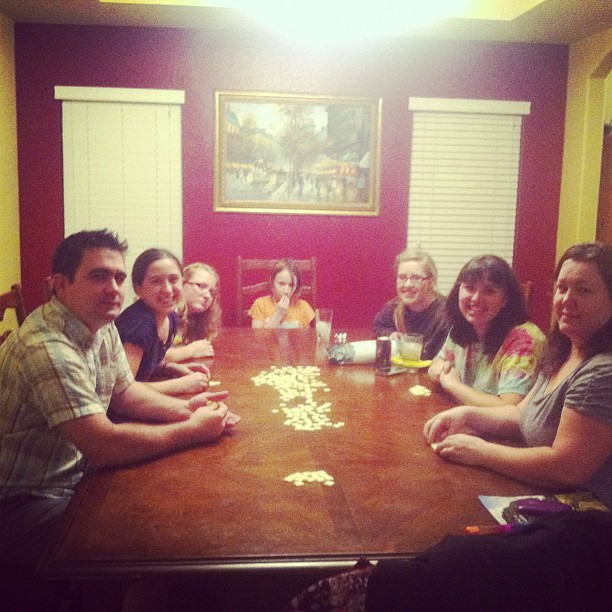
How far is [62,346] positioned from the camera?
1.58 meters

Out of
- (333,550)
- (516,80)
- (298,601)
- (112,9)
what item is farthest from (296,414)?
(516,80)

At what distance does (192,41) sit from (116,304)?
10.4ft

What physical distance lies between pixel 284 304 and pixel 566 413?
242 centimetres

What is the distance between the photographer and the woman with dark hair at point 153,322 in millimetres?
2283

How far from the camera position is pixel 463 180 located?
15.4 ft

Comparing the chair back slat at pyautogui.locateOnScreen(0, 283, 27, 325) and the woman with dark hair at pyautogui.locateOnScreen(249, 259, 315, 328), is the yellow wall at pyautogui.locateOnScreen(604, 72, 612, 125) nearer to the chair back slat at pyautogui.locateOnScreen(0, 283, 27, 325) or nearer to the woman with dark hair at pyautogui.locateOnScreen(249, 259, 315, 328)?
the woman with dark hair at pyautogui.locateOnScreen(249, 259, 315, 328)

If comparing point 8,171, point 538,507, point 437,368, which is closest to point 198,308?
point 437,368

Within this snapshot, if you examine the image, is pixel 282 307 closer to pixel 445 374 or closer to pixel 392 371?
pixel 392 371

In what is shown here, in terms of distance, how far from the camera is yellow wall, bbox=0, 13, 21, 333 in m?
4.06

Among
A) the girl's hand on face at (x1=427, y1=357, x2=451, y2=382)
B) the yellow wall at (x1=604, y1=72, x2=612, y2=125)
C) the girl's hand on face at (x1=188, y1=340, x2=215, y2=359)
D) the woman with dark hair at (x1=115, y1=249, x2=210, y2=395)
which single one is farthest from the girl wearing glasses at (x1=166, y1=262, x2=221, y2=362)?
the yellow wall at (x1=604, y1=72, x2=612, y2=125)

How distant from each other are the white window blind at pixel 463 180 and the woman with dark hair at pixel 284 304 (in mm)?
1270

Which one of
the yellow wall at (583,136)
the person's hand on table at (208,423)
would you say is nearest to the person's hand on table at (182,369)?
the person's hand on table at (208,423)

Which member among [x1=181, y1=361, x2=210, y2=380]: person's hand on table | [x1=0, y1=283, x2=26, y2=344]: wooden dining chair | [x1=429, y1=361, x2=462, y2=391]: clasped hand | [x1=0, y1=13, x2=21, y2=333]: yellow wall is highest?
[x1=0, y1=13, x2=21, y2=333]: yellow wall

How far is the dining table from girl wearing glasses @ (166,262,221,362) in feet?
3.36
